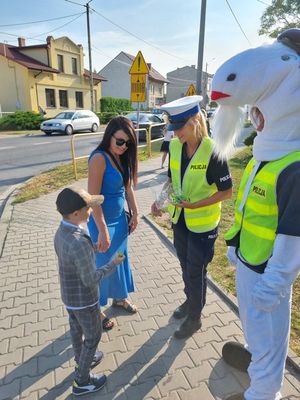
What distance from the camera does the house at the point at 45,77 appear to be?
94.3 feet

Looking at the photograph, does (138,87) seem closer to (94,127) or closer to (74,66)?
(94,127)

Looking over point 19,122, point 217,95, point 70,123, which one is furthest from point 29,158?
point 19,122

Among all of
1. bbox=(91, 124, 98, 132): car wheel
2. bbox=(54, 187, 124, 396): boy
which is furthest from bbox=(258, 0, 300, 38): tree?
bbox=(54, 187, 124, 396): boy

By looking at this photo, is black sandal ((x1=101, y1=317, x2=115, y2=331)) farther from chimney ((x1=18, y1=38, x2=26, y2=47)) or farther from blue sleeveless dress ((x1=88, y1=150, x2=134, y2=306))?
chimney ((x1=18, y1=38, x2=26, y2=47))

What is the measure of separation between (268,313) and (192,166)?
3.93 feet

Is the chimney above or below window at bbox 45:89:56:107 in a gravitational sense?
above

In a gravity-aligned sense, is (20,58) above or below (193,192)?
above

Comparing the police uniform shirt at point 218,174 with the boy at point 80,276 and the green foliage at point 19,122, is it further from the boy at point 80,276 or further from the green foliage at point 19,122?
the green foliage at point 19,122

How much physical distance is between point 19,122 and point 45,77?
8775 mm

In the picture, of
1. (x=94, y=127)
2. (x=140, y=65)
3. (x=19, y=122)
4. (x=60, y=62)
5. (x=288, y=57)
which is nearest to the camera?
(x=288, y=57)

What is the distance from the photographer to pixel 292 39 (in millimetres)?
1550

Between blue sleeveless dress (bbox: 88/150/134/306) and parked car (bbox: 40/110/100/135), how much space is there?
18565mm

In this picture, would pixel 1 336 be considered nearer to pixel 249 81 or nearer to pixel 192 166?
pixel 192 166

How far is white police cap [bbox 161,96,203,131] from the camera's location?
2432 mm
